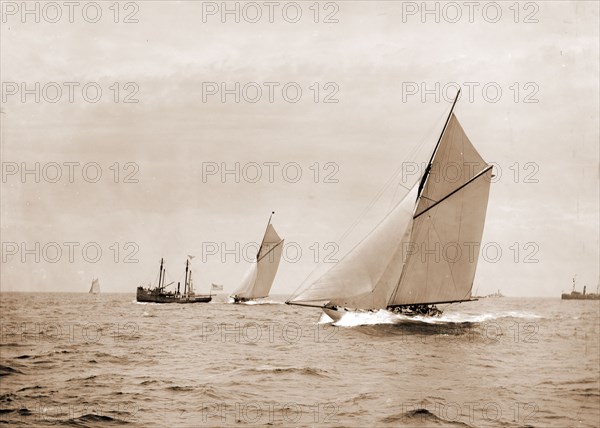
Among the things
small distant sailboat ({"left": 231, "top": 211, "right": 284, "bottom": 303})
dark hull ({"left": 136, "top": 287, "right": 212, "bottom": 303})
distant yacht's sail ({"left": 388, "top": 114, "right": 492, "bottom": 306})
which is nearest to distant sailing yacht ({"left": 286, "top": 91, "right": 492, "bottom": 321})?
distant yacht's sail ({"left": 388, "top": 114, "right": 492, "bottom": 306})

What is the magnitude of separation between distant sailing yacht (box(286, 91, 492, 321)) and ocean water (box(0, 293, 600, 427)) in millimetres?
4747

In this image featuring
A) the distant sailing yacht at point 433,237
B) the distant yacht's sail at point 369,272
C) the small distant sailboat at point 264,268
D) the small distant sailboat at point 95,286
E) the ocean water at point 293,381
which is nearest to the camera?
the ocean water at point 293,381

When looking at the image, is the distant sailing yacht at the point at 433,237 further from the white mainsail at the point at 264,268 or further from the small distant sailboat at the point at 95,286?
the small distant sailboat at the point at 95,286

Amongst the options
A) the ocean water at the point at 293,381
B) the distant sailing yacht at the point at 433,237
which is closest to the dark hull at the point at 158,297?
the distant sailing yacht at the point at 433,237

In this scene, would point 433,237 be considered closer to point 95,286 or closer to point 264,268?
point 264,268

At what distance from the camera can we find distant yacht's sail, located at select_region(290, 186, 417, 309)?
32250 mm

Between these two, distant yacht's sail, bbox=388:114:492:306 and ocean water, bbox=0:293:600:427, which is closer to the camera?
ocean water, bbox=0:293:600:427

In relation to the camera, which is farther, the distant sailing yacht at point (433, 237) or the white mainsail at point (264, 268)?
the white mainsail at point (264, 268)

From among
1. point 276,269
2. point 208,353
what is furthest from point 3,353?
point 276,269

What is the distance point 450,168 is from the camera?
37875 mm

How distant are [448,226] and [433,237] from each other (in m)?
1.38

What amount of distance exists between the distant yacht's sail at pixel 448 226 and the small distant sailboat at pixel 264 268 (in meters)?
44.6

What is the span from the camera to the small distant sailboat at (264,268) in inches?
3204

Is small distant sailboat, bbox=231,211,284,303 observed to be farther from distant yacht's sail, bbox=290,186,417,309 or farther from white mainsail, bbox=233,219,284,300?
distant yacht's sail, bbox=290,186,417,309
